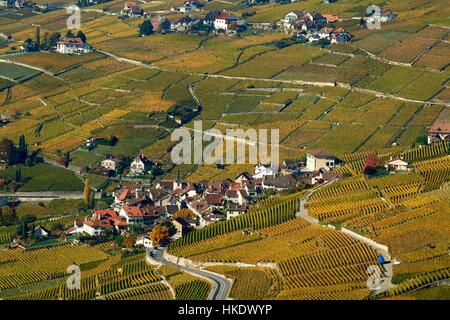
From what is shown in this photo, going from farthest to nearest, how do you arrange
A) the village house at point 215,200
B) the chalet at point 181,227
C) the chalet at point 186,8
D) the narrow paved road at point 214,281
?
the chalet at point 186,8 → the village house at point 215,200 → the chalet at point 181,227 → the narrow paved road at point 214,281

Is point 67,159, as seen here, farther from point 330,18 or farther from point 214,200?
point 330,18

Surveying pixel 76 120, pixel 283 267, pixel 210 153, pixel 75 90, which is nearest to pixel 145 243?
pixel 283 267

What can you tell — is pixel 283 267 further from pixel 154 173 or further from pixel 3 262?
pixel 154 173

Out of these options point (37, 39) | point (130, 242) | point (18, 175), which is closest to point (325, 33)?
point (37, 39)

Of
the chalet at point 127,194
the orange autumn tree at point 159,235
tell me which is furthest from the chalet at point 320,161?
the orange autumn tree at point 159,235

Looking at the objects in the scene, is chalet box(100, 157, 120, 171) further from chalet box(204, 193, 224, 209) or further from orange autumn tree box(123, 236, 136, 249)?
orange autumn tree box(123, 236, 136, 249)

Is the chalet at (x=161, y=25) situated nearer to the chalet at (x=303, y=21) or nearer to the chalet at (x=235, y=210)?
the chalet at (x=303, y=21)
